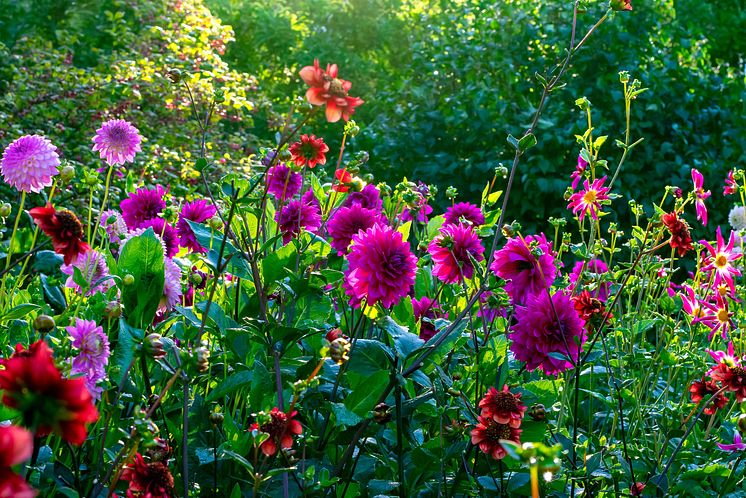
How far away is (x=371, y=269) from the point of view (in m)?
1.39

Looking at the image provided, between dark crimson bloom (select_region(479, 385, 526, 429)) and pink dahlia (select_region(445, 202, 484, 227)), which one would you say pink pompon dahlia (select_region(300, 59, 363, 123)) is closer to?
dark crimson bloom (select_region(479, 385, 526, 429))

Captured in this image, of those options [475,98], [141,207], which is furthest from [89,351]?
[475,98]

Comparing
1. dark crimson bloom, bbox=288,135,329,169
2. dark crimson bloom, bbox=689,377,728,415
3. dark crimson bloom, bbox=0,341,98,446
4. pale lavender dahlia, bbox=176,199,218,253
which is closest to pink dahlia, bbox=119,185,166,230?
pale lavender dahlia, bbox=176,199,218,253

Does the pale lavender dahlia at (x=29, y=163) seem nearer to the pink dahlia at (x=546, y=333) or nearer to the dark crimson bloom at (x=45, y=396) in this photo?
the pink dahlia at (x=546, y=333)

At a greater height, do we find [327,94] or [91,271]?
[327,94]

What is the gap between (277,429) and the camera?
1078 mm

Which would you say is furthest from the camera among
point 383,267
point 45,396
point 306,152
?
point 306,152

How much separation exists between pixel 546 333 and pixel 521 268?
131 millimetres

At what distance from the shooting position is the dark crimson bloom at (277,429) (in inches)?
42.0

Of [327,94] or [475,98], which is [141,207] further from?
[475,98]

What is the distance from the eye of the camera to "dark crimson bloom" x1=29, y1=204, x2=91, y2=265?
1153 millimetres

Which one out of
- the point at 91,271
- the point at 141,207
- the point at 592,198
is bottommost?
the point at 141,207

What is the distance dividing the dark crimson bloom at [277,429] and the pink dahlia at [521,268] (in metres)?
0.57

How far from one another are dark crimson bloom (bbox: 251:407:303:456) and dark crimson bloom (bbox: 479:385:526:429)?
0.29 m
